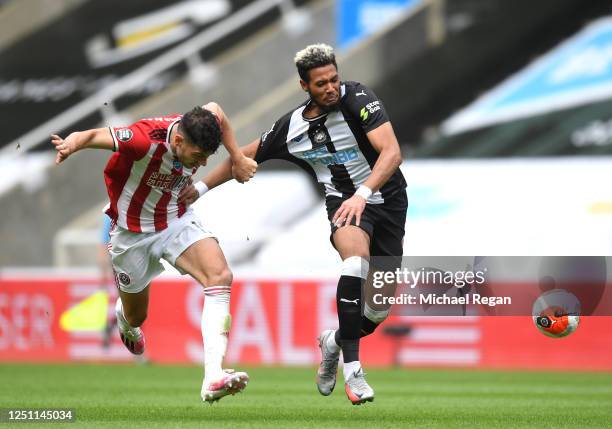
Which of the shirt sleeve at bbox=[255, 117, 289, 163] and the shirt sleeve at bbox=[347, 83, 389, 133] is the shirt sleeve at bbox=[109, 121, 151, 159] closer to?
the shirt sleeve at bbox=[255, 117, 289, 163]

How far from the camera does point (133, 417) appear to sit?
730 cm

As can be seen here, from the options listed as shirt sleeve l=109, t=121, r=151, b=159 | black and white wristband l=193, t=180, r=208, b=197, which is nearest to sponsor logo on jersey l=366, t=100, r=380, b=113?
black and white wristband l=193, t=180, r=208, b=197

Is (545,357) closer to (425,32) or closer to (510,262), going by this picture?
(510,262)

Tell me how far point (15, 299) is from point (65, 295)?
0.64 m

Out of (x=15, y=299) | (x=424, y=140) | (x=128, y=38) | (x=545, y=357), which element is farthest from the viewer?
(x=128, y=38)

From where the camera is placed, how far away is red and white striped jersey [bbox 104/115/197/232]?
24.2ft

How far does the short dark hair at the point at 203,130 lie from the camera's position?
7.02 meters

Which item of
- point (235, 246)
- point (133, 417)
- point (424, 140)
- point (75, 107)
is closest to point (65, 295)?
point (235, 246)

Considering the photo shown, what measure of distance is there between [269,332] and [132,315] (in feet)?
22.5

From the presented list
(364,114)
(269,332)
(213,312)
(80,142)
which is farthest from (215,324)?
(269,332)

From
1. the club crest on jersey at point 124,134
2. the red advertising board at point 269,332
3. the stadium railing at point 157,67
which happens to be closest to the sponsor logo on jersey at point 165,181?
the club crest on jersey at point 124,134

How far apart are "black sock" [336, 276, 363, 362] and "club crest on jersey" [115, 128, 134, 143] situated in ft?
5.03

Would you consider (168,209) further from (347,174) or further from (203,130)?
(347,174)

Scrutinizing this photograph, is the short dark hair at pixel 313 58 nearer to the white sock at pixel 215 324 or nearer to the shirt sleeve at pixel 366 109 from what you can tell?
the shirt sleeve at pixel 366 109
